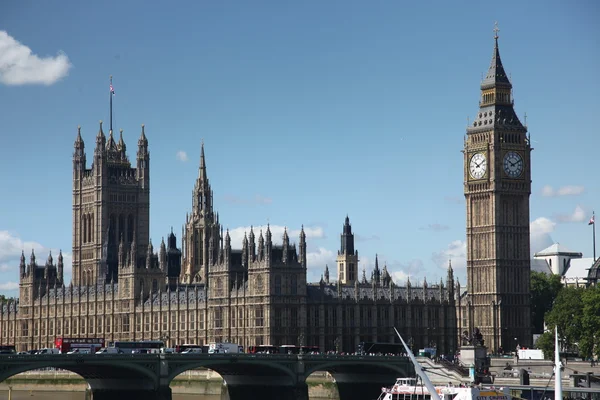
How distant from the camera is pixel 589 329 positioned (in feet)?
518

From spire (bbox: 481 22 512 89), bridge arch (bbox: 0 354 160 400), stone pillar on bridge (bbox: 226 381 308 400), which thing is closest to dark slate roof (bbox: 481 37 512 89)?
spire (bbox: 481 22 512 89)

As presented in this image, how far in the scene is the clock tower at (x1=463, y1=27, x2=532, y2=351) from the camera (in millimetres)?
180750

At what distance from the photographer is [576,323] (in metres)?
163

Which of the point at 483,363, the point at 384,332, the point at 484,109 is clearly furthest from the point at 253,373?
the point at 484,109

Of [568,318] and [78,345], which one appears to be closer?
[78,345]

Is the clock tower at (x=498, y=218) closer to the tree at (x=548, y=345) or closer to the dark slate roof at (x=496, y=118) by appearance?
the dark slate roof at (x=496, y=118)

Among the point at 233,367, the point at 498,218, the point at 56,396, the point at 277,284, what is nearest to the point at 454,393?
the point at 233,367

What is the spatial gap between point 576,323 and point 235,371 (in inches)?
1584

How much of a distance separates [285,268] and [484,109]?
99.5 feet

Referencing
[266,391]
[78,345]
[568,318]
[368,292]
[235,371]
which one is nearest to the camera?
[266,391]

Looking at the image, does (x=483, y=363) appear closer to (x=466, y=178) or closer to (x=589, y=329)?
(x=589, y=329)

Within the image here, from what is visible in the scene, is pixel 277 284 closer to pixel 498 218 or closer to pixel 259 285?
pixel 259 285

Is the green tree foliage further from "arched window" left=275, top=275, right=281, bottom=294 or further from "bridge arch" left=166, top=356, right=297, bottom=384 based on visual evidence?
"bridge arch" left=166, top=356, right=297, bottom=384

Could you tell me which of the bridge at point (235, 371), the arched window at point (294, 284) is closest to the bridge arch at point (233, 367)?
the bridge at point (235, 371)
